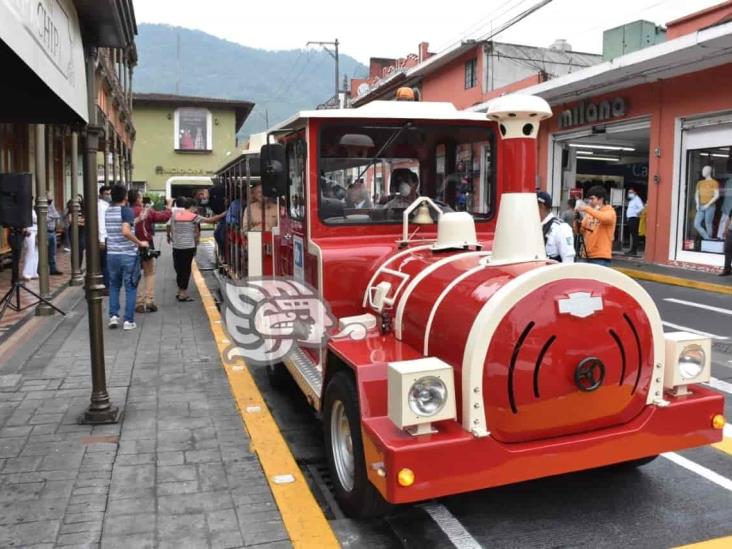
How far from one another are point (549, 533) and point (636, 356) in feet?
3.15

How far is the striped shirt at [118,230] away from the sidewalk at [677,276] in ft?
30.7

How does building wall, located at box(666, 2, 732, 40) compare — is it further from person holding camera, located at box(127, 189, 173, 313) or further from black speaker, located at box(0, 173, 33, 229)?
black speaker, located at box(0, 173, 33, 229)

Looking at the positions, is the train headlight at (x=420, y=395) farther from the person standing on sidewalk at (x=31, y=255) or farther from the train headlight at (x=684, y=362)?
the person standing on sidewalk at (x=31, y=255)

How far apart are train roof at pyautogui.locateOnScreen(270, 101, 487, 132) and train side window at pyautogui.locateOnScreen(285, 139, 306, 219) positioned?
19 cm

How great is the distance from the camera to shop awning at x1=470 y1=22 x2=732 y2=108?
1145 centimetres

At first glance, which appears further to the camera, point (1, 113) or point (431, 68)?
point (431, 68)

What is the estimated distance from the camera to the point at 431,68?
26234 millimetres

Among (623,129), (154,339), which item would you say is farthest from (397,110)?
(623,129)

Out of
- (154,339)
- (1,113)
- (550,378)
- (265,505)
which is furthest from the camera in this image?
(154,339)

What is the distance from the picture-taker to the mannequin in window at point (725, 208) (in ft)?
43.0

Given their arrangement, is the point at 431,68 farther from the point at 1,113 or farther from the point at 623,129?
the point at 1,113

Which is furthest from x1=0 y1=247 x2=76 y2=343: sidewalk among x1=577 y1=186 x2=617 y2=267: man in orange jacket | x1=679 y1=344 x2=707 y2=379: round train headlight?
x1=577 y1=186 x2=617 y2=267: man in orange jacket

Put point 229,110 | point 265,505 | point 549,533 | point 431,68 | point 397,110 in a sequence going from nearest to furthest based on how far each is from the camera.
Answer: point 549,533
point 265,505
point 397,110
point 431,68
point 229,110

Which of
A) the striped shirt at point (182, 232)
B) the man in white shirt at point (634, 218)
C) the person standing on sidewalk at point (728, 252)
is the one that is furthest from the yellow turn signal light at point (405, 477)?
the man in white shirt at point (634, 218)
